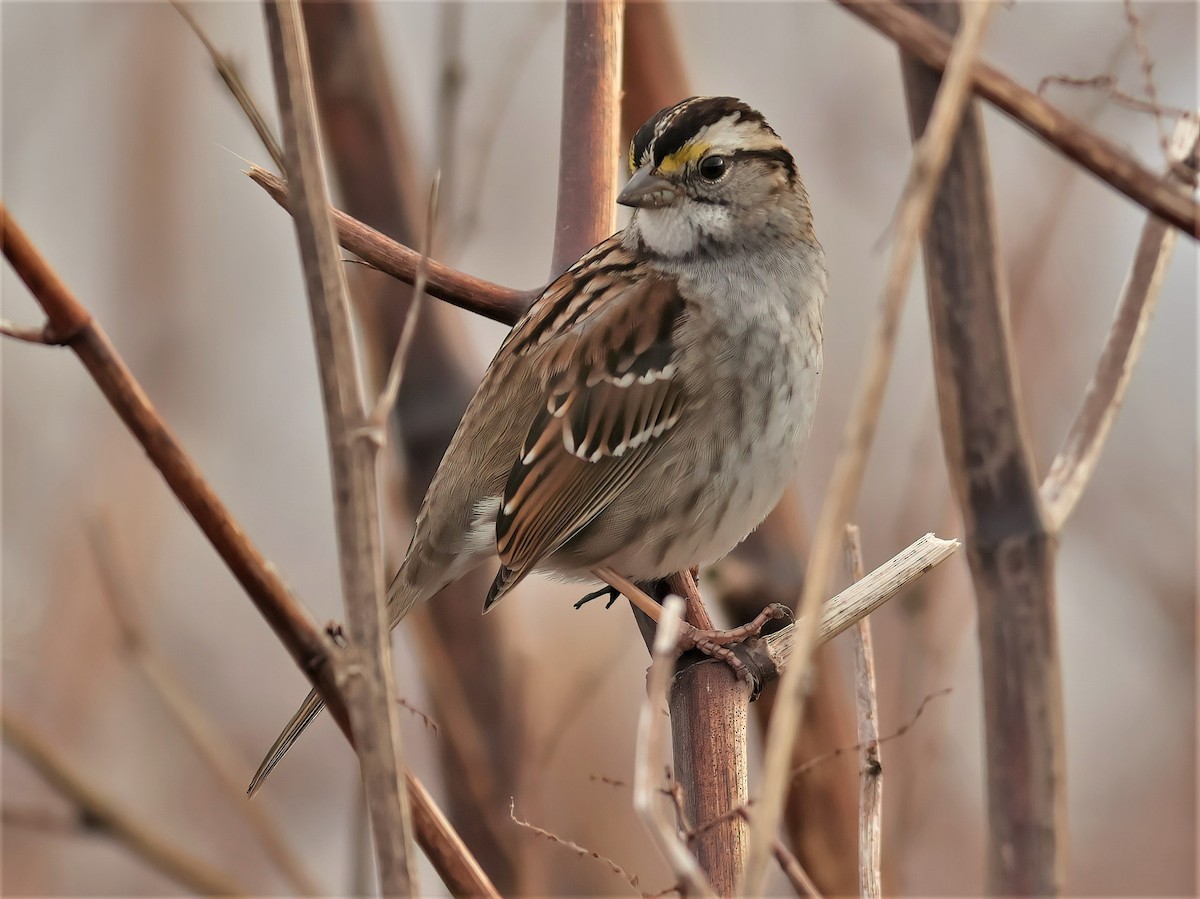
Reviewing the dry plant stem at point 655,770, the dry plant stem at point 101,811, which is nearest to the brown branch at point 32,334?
the dry plant stem at point 655,770

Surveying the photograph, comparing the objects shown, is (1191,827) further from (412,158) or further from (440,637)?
(412,158)

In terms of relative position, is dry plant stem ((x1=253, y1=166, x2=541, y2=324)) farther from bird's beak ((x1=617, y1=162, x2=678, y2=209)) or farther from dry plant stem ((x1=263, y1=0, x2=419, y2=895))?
dry plant stem ((x1=263, y1=0, x2=419, y2=895))

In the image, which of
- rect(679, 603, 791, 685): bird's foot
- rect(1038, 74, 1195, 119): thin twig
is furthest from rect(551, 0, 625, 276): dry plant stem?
rect(1038, 74, 1195, 119): thin twig

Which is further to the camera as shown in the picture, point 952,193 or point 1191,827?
point 1191,827

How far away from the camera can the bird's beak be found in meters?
2.27

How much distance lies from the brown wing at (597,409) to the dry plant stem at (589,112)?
166mm

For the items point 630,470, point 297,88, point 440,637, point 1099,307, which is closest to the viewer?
point 297,88

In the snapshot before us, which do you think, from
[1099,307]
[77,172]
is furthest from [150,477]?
[1099,307]

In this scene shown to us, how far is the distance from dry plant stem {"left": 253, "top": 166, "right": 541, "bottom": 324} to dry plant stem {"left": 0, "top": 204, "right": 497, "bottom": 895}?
80 cm

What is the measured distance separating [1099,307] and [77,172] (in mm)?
3639

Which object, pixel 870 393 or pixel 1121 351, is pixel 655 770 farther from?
pixel 1121 351

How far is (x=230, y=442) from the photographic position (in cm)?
487

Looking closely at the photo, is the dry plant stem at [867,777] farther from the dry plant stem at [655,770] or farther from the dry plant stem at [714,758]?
the dry plant stem at [655,770]

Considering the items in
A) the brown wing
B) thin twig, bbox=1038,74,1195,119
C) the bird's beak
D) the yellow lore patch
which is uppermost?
the yellow lore patch
